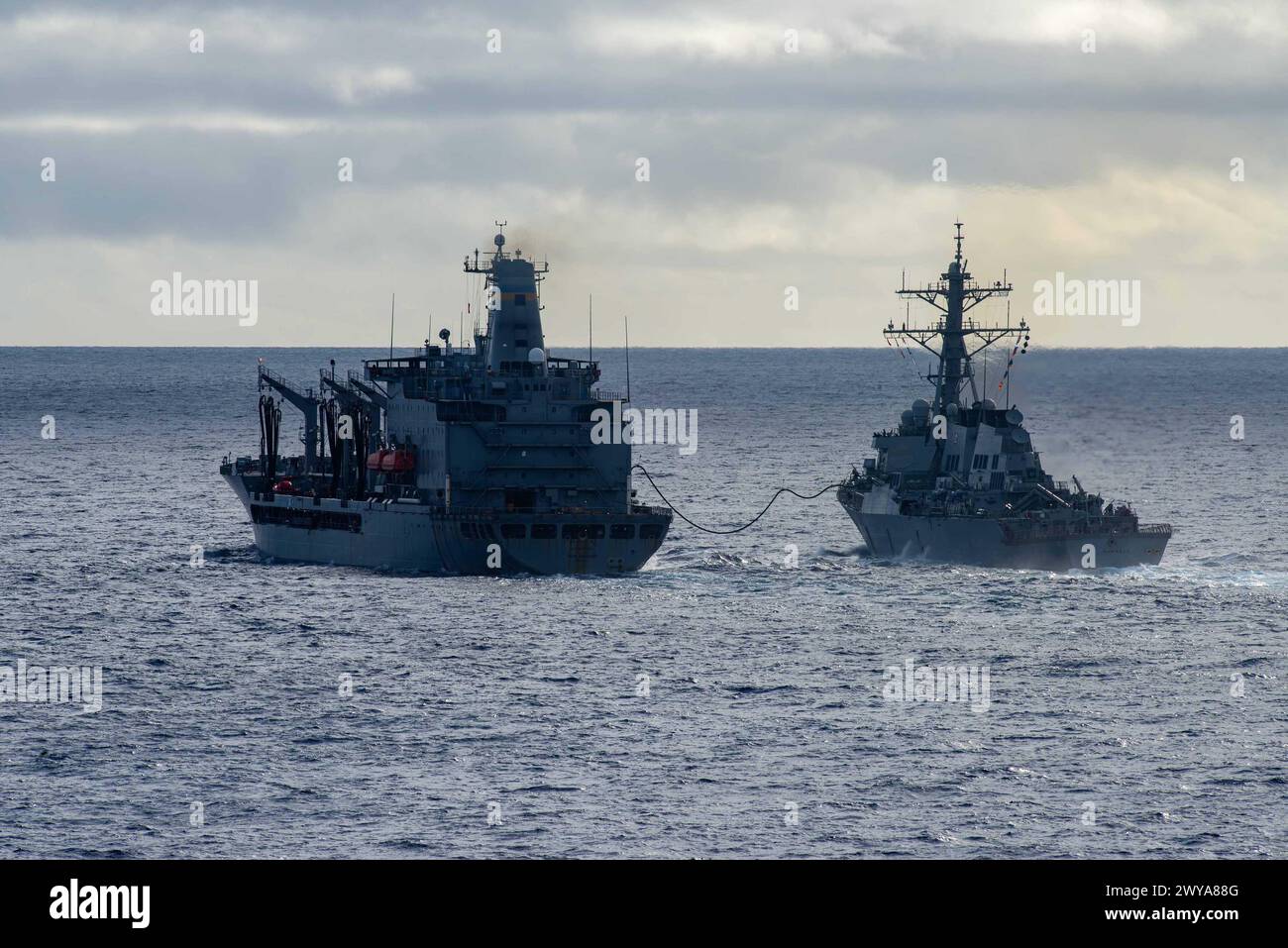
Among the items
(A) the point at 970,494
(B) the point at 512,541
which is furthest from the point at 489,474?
(A) the point at 970,494

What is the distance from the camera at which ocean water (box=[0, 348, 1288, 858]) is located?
41250mm

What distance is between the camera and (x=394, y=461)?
92.8 m

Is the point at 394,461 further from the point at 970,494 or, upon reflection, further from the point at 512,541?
the point at 970,494

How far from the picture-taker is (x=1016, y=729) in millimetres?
51969

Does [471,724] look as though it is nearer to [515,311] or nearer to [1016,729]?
[1016,729]
